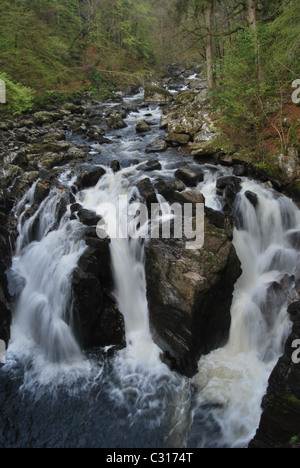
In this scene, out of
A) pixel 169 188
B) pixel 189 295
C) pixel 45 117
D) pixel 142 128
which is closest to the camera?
pixel 189 295

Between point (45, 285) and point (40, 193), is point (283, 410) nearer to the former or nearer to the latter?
point (45, 285)

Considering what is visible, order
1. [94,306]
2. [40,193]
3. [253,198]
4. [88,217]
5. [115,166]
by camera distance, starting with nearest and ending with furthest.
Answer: [94,306] → [88,217] → [253,198] → [40,193] → [115,166]

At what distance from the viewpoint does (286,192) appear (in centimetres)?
838

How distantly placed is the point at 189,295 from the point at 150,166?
6.19 m

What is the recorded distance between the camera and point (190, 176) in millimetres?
9109

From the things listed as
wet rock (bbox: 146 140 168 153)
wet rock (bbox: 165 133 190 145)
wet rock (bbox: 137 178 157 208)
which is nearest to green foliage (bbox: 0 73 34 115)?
wet rock (bbox: 146 140 168 153)

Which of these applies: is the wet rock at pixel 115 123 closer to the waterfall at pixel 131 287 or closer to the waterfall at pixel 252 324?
the waterfall at pixel 131 287

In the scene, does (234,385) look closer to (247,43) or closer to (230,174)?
(230,174)

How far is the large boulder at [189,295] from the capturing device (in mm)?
5500

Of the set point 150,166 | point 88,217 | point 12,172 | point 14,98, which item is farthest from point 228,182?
point 14,98

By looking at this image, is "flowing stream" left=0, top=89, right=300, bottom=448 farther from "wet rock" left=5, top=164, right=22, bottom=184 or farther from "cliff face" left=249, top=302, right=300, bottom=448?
"wet rock" left=5, top=164, right=22, bottom=184

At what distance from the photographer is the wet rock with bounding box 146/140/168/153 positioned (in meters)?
12.4

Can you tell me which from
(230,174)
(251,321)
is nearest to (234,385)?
(251,321)

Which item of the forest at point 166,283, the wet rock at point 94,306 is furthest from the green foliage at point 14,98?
the wet rock at point 94,306
